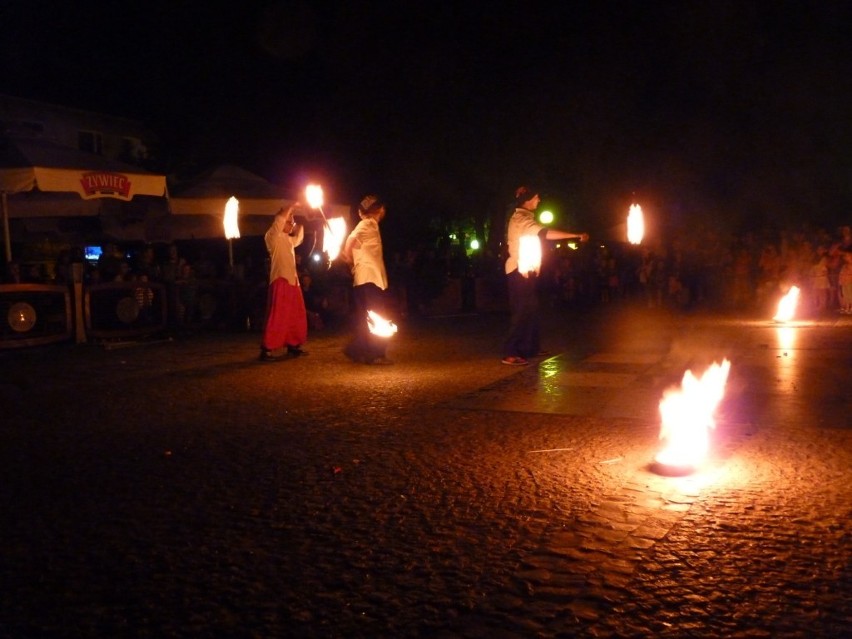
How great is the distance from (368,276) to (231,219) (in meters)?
4.99

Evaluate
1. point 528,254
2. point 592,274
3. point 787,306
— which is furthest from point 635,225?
point 592,274

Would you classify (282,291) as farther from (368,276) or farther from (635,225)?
(635,225)

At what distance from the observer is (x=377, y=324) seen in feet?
34.8

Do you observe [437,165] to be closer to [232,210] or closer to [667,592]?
[232,210]

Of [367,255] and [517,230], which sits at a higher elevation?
[517,230]

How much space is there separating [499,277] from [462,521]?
19461 mm

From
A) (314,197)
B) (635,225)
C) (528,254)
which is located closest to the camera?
(528,254)

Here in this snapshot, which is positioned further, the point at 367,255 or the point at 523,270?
the point at 367,255

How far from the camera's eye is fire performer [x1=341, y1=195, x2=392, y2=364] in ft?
35.4

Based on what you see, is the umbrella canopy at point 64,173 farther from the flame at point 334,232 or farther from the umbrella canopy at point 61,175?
the flame at point 334,232

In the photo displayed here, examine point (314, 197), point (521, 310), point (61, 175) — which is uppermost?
point (61, 175)

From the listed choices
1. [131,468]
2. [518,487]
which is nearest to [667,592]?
[518,487]

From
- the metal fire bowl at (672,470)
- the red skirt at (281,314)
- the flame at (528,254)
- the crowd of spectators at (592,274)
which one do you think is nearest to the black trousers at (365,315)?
the red skirt at (281,314)

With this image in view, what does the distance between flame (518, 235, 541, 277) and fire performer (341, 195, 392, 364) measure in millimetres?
1664
